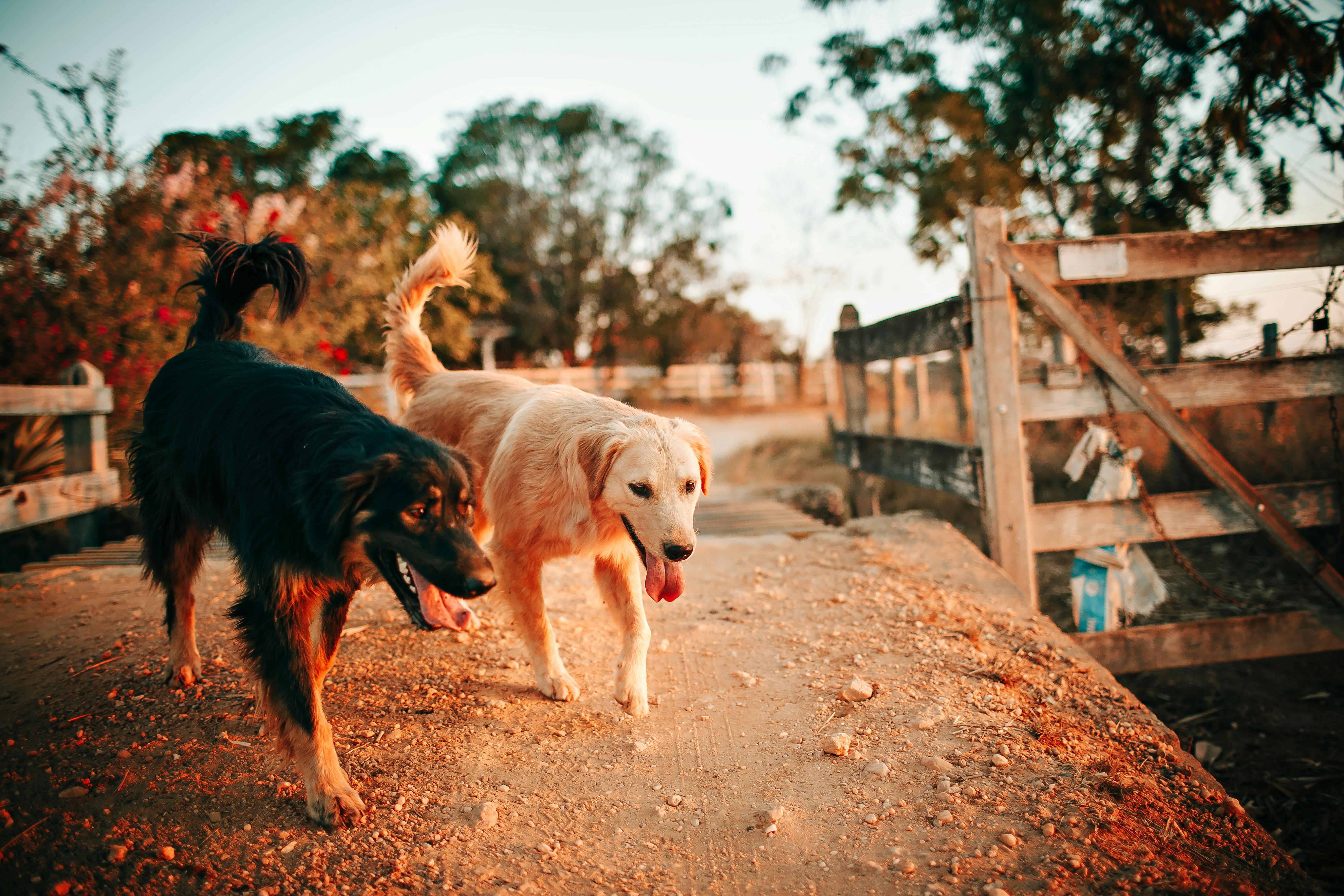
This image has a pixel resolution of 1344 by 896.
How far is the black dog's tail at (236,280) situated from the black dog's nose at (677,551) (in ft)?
6.65

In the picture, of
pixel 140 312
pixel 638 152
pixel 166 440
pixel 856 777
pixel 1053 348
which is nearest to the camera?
pixel 856 777

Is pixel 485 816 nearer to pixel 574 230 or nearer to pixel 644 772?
pixel 644 772

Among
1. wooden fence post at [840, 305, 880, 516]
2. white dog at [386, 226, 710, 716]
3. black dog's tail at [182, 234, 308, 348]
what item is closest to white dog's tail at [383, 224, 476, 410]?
black dog's tail at [182, 234, 308, 348]

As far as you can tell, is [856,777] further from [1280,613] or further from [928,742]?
[1280,613]

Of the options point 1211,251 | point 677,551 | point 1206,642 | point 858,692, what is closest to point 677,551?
point 677,551

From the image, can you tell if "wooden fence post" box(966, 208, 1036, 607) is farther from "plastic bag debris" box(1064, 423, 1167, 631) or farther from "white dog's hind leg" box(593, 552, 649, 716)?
"white dog's hind leg" box(593, 552, 649, 716)

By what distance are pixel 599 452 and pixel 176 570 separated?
1.94 metres

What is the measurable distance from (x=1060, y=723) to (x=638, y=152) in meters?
30.9

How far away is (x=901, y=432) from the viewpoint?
9938 millimetres

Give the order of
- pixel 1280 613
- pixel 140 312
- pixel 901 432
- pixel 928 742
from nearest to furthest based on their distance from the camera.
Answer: pixel 928 742, pixel 1280 613, pixel 140 312, pixel 901 432

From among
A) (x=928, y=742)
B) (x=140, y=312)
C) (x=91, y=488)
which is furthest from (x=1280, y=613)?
(x=140, y=312)

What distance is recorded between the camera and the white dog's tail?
13.6ft

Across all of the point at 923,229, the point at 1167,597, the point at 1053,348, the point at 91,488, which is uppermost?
the point at 923,229

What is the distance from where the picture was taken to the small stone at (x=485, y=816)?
7.29 feet
